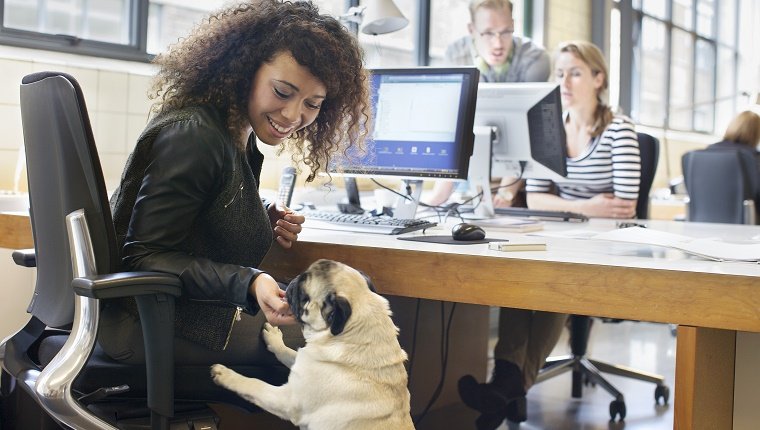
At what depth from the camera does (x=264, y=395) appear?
1510 millimetres

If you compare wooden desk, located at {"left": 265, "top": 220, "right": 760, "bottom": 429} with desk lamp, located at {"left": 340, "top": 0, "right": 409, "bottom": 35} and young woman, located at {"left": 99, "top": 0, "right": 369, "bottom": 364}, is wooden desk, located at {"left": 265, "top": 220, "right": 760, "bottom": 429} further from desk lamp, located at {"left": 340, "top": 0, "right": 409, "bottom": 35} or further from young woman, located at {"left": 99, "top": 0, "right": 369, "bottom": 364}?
desk lamp, located at {"left": 340, "top": 0, "right": 409, "bottom": 35}

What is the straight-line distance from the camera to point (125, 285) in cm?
129

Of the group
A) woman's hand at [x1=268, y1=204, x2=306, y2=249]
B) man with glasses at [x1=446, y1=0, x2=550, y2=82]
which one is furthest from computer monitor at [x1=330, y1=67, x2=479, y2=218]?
man with glasses at [x1=446, y1=0, x2=550, y2=82]

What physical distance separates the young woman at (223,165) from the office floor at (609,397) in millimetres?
1649

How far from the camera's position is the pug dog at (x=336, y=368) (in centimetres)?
150

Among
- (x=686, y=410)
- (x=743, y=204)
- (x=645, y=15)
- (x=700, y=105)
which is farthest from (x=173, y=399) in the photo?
(x=700, y=105)

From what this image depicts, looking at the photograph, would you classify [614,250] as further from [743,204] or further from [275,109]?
[743,204]

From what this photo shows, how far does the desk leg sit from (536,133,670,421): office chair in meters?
1.64

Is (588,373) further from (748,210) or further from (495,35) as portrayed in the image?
(748,210)

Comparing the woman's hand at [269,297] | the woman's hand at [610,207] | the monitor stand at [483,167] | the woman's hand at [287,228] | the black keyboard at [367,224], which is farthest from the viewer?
the woman's hand at [610,207]

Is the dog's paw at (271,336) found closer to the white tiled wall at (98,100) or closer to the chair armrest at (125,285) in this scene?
the chair armrest at (125,285)

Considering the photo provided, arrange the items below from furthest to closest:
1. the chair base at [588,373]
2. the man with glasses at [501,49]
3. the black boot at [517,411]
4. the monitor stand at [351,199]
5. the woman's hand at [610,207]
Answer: the man with glasses at [501,49], the chair base at [588,373], the woman's hand at [610,207], the black boot at [517,411], the monitor stand at [351,199]

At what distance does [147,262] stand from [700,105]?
9.12m

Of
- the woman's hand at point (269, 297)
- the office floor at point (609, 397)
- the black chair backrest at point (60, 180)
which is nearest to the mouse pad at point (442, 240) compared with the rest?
the woman's hand at point (269, 297)
